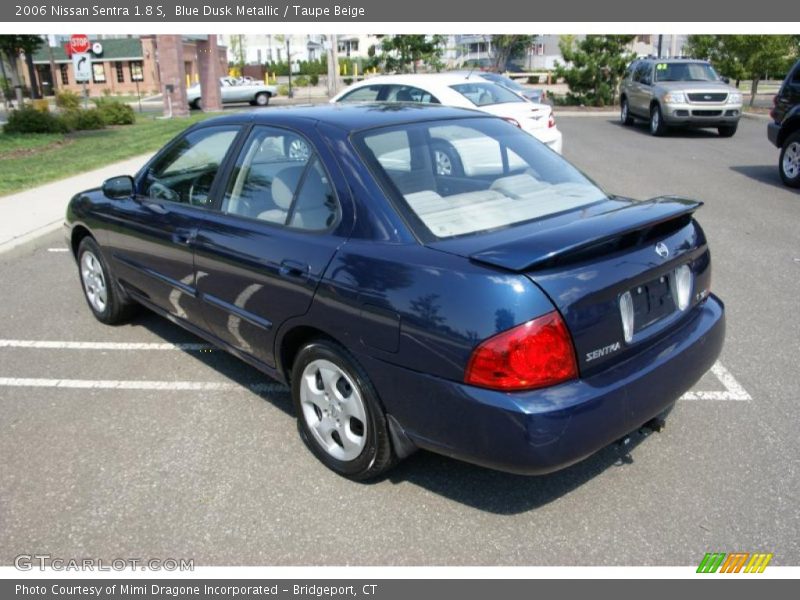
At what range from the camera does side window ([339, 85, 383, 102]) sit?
1105 centimetres

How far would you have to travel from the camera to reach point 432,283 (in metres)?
2.76

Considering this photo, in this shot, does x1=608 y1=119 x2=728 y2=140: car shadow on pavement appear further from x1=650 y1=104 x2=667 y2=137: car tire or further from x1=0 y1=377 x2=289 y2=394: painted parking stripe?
x1=0 y1=377 x2=289 y2=394: painted parking stripe

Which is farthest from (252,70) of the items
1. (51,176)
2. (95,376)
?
(95,376)

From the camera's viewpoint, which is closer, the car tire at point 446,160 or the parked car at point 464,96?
the car tire at point 446,160

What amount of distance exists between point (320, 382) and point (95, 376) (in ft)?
6.72

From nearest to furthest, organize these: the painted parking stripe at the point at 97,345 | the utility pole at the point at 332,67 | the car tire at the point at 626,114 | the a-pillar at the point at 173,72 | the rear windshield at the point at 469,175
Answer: the rear windshield at the point at 469,175, the painted parking stripe at the point at 97,345, the car tire at the point at 626,114, the a-pillar at the point at 173,72, the utility pole at the point at 332,67

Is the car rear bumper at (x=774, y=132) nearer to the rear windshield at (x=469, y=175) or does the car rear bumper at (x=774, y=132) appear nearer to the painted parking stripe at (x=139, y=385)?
the rear windshield at (x=469, y=175)

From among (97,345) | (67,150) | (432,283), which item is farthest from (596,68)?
(432,283)

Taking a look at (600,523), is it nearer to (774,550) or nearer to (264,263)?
(774,550)

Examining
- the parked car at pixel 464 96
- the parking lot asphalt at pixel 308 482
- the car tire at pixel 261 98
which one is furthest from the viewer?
the car tire at pixel 261 98

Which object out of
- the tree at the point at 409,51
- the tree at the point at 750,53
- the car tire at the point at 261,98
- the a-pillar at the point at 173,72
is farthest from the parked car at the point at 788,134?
the car tire at the point at 261,98

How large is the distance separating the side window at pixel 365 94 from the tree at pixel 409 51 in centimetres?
2903

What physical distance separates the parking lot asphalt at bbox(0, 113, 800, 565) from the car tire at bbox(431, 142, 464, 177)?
1463 millimetres

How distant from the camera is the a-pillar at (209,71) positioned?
30.4 metres
